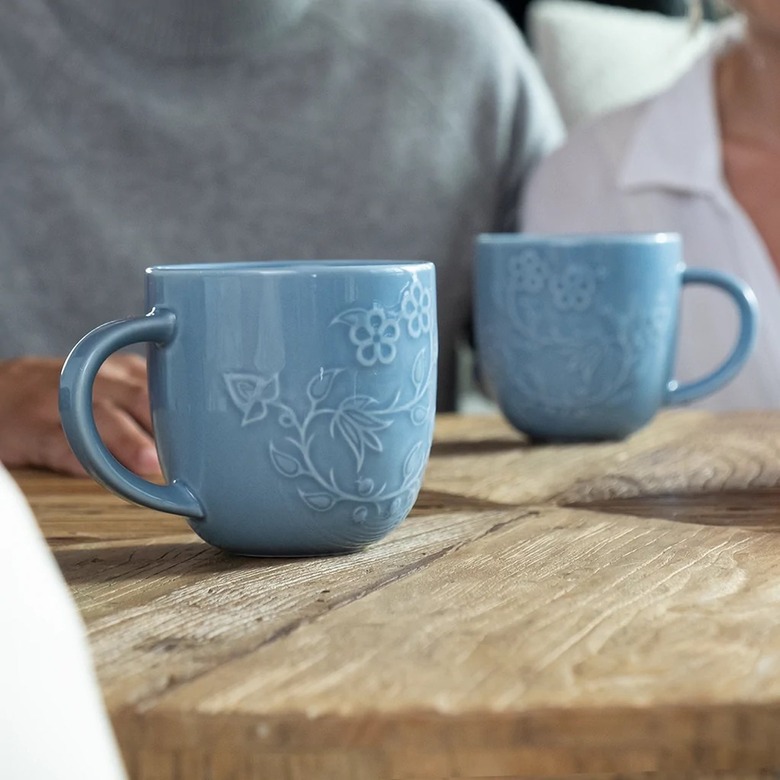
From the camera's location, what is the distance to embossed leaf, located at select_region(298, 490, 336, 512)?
21.7 inches

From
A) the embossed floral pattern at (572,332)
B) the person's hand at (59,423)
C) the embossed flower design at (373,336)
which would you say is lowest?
the person's hand at (59,423)

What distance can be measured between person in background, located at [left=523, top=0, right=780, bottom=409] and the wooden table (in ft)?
2.69

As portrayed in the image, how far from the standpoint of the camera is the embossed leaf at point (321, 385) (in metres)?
0.54

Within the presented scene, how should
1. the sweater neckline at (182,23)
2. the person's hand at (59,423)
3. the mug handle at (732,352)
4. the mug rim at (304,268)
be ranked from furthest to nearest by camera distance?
the sweater neckline at (182,23) < the mug handle at (732,352) < the person's hand at (59,423) < the mug rim at (304,268)

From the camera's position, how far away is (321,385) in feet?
1.78

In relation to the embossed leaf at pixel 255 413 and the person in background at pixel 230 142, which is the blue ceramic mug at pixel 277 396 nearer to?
the embossed leaf at pixel 255 413

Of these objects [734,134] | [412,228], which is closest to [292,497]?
[412,228]

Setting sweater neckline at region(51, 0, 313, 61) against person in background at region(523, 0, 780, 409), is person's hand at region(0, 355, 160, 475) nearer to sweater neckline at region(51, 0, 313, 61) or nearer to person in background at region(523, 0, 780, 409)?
sweater neckline at region(51, 0, 313, 61)

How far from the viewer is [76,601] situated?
0.50 m

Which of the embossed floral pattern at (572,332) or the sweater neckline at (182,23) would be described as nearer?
the embossed floral pattern at (572,332)

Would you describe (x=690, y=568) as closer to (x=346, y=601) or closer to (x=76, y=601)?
(x=346, y=601)

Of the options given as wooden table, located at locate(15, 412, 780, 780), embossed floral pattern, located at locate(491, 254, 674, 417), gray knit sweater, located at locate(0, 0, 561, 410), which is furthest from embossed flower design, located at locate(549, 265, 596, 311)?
→ gray knit sweater, located at locate(0, 0, 561, 410)

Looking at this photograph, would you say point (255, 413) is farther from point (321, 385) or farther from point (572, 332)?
point (572, 332)

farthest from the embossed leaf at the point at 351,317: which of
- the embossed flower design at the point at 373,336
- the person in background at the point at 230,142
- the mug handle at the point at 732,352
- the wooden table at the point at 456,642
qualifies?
the person in background at the point at 230,142
